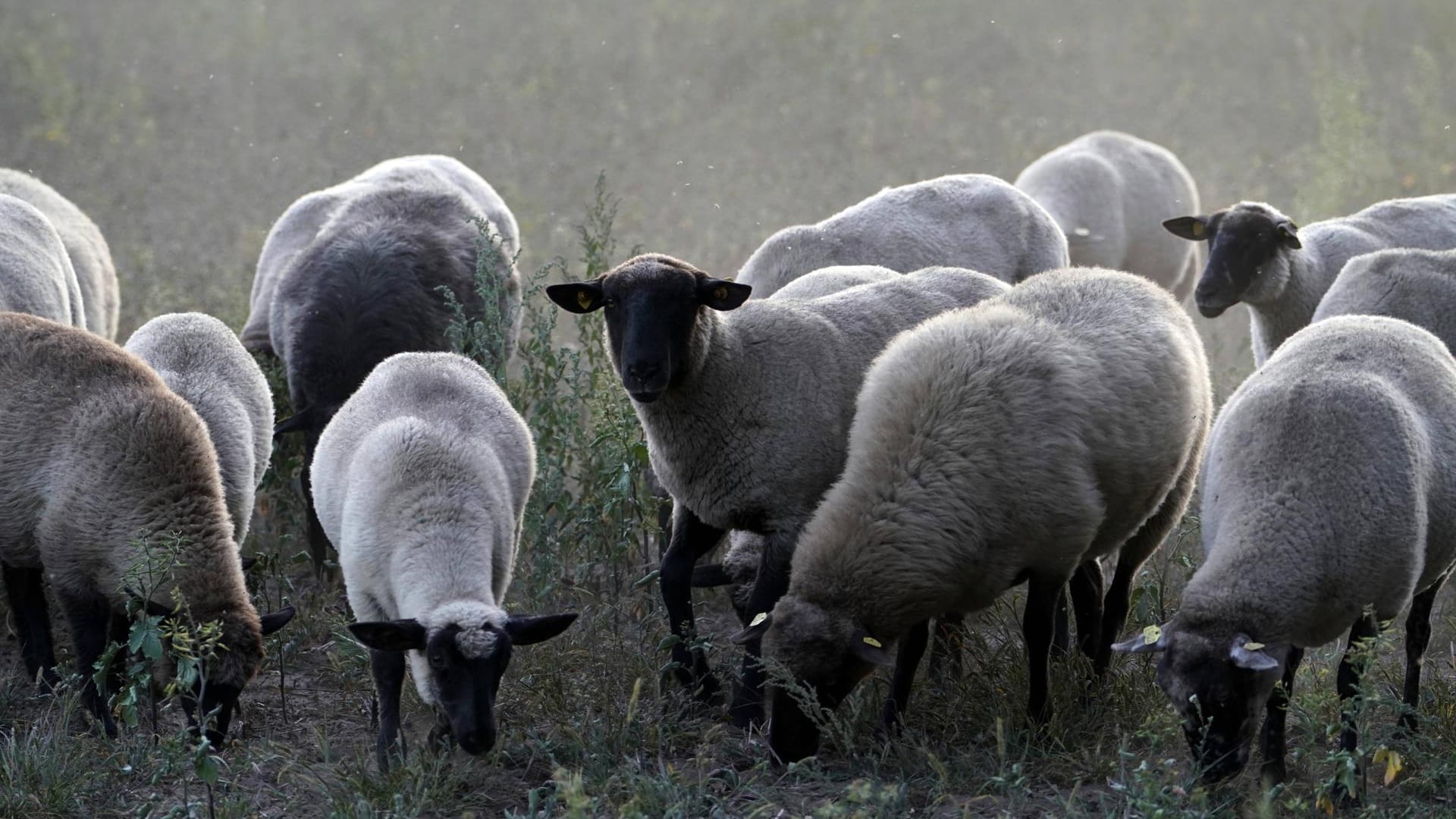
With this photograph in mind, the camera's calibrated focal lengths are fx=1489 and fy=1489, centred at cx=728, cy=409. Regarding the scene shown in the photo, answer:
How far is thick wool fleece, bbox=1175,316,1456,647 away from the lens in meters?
4.67

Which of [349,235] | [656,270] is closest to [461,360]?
[656,270]

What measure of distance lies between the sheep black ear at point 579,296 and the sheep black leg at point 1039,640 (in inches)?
78.5

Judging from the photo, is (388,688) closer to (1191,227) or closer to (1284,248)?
(1284,248)

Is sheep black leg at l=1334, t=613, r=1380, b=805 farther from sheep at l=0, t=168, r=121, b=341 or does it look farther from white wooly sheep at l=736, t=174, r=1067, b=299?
sheep at l=0, t=168, r=121, b=341

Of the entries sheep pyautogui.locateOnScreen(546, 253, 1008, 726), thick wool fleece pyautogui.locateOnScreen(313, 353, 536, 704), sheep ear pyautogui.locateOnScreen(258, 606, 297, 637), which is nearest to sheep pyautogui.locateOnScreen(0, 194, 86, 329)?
thick wool fleece pyautogui.locateOnScreen(313, 353, 536, 704)

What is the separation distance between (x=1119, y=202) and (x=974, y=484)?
281 inches

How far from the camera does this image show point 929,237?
8484 mm

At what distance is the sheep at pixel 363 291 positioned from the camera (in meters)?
7.84

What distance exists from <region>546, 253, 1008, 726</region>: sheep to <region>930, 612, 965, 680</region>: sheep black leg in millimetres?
801

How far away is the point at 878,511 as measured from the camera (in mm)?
5035

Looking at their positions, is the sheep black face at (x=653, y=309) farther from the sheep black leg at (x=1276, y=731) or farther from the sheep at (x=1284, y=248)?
the sheep at (x=1284, y=248)

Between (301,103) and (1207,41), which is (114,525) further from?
(1207,41)

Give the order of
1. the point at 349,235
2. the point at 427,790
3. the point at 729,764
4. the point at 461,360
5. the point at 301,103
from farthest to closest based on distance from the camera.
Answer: the point at 301,103
the point at 349,235
the point at 461,360
the point at 729,764
the point at 427,790

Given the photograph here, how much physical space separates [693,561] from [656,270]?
3.96 feet
